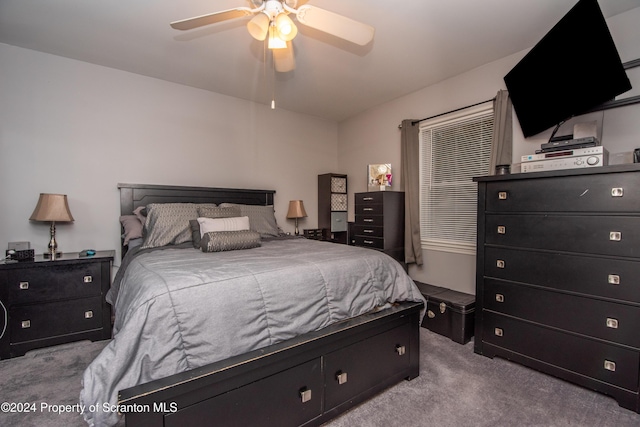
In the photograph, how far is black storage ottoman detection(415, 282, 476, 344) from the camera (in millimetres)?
2492

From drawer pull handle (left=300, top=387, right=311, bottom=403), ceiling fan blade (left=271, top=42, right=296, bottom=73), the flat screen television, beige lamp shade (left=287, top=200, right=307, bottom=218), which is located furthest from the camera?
beige lamp shade (left=287, top=200, right=307, bottom=218)

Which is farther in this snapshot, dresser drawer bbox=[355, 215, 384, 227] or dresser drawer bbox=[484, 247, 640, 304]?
dresser drawer bbox=[355, 215, 384, 227]

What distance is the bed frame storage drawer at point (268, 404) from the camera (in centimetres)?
118

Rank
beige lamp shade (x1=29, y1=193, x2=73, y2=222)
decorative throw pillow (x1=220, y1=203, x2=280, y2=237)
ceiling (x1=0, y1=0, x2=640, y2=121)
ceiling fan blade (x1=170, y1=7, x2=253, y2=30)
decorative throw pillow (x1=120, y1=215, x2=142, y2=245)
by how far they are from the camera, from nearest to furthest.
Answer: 1. ceiling fan blade (x1=170, y1=7, x2=253, y2=30)
2. ceiling (x1=0, y1=0, x2=640, y2=121)
3. beige lamp shade (x1=29, y1=193, x2=73, y2=222)
4. decorative throw pillow (x1=120, y1=215, x2=142, y2=245)
5. decorative throw pillow (x1=220, y1=203, x2=280, y2=237)

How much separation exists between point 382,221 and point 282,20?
2332 mm

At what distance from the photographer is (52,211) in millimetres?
2461

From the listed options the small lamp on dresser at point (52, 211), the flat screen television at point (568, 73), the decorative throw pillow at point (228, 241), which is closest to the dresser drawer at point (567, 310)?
the flat screen television at point (568, 73)

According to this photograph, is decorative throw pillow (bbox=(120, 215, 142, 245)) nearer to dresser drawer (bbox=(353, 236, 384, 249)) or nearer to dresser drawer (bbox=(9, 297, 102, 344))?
dresser drawer (bbox=(9, 297, 102, 344))

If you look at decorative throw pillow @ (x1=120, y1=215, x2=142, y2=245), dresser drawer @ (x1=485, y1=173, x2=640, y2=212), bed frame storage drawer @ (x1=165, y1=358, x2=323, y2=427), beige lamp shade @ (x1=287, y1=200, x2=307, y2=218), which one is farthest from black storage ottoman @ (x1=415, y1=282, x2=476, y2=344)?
decorative throw pillow @ (x1=120, y1=215, x2=142, y2=245)

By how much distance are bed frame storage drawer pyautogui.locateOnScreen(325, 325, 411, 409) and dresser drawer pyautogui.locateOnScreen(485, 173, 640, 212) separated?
4.14 ft

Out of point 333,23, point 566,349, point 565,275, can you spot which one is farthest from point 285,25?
point 566,349

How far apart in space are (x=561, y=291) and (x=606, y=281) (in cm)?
24

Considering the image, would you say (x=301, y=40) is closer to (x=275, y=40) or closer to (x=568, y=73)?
(x=275, y=40)

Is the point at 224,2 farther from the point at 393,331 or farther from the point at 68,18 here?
the point at 393,331
